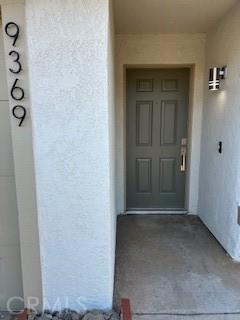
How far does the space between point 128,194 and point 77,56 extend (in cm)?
266

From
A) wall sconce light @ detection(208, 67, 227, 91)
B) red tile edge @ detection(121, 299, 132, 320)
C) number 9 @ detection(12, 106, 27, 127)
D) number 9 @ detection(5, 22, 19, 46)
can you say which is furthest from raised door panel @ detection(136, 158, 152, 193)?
number 9 @ detection(5, 22, 19, 46)

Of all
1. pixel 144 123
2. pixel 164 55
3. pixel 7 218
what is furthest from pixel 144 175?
pixel 7 218

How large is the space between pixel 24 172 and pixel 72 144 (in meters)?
0.38

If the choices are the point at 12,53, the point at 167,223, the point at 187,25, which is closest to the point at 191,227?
the point at 167,223

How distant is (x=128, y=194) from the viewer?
402 cm

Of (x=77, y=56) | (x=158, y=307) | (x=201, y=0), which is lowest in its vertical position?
(x=158, y=307)

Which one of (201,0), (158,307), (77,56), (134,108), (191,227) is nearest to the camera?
(77,56)

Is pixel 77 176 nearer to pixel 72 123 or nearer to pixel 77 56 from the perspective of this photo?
pixel 72 123

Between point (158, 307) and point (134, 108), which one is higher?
point (134, 108)

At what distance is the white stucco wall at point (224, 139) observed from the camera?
2.59 m

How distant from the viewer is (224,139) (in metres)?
2.84

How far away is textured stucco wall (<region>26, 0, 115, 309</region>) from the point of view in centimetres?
162

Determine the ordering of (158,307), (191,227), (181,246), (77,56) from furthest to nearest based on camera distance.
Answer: (191,227)
(181,246)
(158,307)
(77,56)

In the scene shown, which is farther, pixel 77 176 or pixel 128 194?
pixel 128 194
